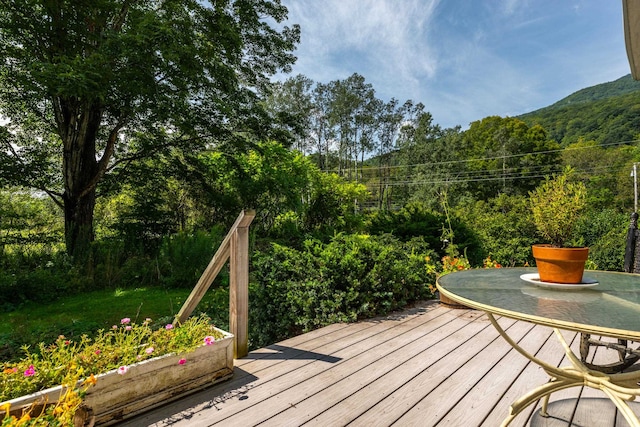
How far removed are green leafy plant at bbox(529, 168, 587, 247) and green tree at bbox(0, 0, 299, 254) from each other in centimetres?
494

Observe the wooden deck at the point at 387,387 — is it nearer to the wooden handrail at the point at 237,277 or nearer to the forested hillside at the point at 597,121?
the wooden handrail at the point at 237,277

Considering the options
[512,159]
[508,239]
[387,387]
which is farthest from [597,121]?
[387,387]

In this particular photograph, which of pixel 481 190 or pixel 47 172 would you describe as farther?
pixel 481 190

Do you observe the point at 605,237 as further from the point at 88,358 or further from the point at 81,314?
the point at 81,314

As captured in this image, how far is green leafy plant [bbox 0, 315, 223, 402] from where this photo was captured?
4.43 ft

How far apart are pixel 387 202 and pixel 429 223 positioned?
67.5 feet

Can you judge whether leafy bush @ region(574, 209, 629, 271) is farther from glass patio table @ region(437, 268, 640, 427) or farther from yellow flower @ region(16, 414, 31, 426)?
yellow flower @ region(16, 414, 31, 426)

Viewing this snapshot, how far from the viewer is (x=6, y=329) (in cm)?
337

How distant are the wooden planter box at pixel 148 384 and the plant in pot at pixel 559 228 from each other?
1.65m

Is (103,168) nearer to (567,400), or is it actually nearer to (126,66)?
(126,66)

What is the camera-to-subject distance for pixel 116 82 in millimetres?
4816

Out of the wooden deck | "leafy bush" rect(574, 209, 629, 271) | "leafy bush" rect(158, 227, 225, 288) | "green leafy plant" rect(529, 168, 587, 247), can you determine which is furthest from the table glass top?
"leafy bush" rect(158, 227, 225, 288)

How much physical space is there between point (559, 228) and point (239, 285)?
174 centimetres

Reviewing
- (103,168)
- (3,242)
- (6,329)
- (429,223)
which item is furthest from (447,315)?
(3,242)
